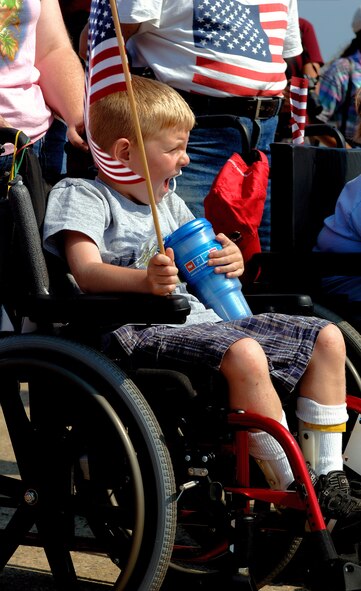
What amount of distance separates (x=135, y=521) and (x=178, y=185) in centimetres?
168

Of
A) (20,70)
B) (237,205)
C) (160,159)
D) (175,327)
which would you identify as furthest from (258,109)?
(175,327)

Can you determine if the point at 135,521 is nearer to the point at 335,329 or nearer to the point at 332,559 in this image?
the point at 332,559

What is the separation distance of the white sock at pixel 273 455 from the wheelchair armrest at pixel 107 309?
33 cm

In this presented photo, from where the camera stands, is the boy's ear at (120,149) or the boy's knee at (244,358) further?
the boy's ear at (120,149)

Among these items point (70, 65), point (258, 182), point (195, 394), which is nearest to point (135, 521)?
point (195, 394)

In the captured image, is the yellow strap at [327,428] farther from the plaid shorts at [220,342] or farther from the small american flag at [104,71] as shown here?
the small american flag at [104,71]

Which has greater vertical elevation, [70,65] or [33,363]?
[70,65]

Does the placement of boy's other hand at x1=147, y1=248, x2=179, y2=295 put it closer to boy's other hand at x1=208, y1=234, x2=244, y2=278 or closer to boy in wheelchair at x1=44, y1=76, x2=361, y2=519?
boy in wheelchair at x1=44, y1=76, x2=361, y2=519

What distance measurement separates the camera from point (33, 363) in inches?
98.2

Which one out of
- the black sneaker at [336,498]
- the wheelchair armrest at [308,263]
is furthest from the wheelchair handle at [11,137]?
the black sneaker at [336,498]

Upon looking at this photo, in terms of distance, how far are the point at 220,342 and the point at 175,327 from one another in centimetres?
20

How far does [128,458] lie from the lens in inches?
92.4

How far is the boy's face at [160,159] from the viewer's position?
9.08ft

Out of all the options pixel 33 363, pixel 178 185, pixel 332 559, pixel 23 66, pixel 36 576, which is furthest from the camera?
pixel 178 185
